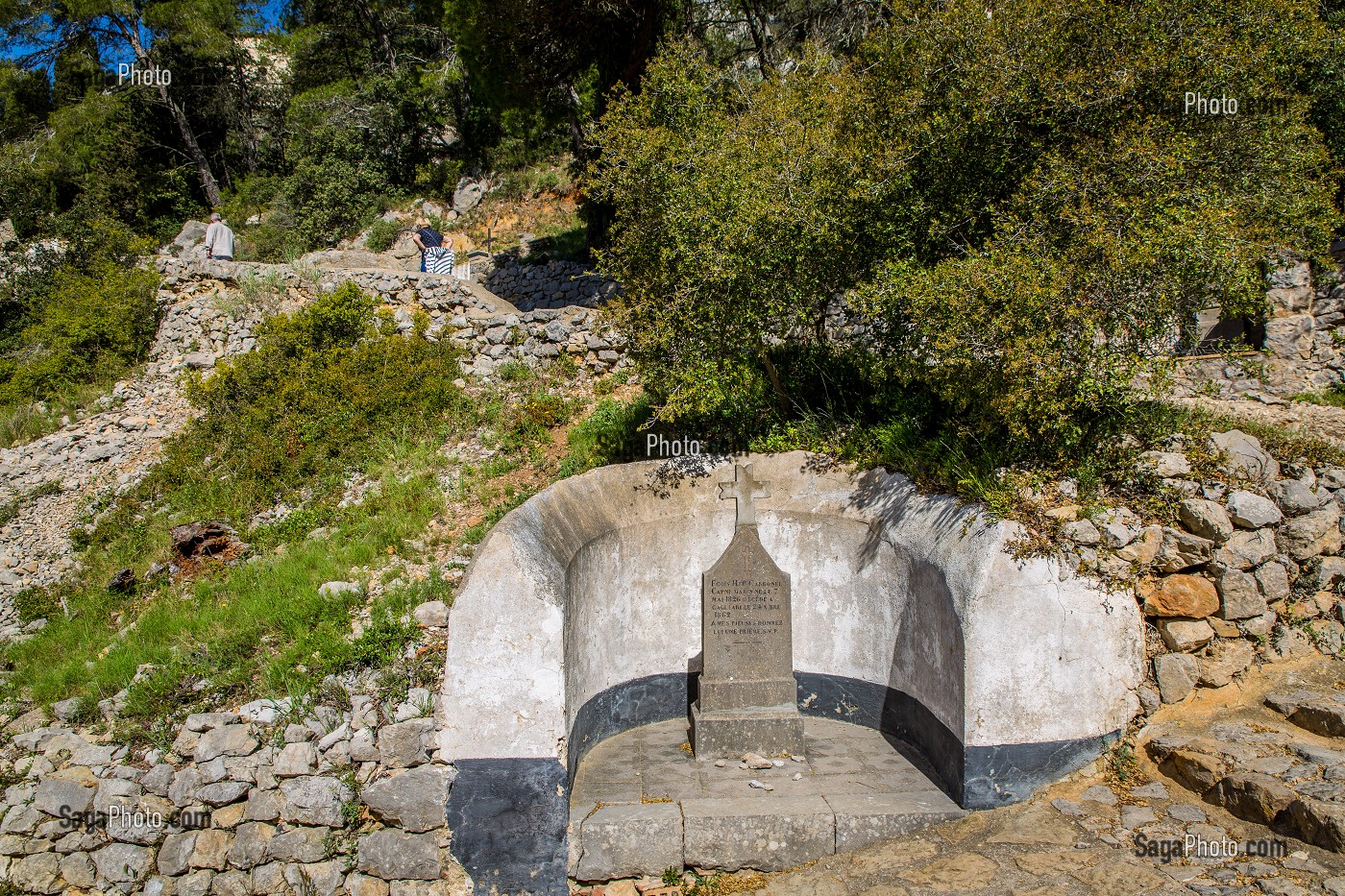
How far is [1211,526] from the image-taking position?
6043mm

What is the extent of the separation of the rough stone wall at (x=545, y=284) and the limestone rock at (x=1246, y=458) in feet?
35.4

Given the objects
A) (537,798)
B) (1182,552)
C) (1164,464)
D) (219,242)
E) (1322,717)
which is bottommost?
(537,798)

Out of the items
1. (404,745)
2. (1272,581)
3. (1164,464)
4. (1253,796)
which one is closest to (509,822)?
(404,745)

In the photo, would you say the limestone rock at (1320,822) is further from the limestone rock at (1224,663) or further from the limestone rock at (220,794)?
the limestone rock at (220,794)

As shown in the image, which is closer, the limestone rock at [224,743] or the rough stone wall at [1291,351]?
the limestone rock at [224,743]

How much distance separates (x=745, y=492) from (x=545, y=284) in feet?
37.8

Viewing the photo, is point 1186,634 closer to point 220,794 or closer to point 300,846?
point 300,846

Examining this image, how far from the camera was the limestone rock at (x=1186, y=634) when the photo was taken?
234 inches

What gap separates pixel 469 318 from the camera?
12094mm

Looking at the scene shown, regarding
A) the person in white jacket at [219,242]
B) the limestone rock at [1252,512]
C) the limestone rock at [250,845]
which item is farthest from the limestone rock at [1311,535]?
the person in white jacket at [219,242]

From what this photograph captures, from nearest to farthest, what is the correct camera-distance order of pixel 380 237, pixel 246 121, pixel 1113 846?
pixel 1113 846 → pixel 380 237 → pixel 246 121
